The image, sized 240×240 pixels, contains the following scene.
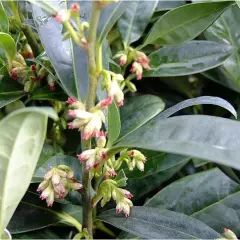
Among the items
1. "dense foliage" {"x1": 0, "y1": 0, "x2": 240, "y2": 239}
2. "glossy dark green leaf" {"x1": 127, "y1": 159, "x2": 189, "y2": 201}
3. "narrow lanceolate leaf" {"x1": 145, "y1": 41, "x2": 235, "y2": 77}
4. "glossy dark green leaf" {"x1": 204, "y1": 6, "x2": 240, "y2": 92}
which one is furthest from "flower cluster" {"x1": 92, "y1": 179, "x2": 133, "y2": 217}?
"glossy dark green leaf" {"x1": 204, "y1": 6, "x2": 240, "y2": 92}

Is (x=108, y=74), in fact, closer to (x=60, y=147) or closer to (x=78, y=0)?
(x=78, y=0)

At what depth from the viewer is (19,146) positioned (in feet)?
1.91

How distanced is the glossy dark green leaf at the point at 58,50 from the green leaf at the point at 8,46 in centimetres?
6

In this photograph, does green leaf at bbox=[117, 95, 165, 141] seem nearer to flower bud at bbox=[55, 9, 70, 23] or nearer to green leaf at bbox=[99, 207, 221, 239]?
green leaf at bbox=[99, 207, 221, 239]

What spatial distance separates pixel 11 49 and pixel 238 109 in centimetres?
56

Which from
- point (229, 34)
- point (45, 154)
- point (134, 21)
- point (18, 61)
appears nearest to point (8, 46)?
point (18, 61)

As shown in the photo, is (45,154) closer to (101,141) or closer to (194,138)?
(101,141)

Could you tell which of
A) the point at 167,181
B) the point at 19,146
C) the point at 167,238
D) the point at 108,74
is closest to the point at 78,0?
the point at 108,74

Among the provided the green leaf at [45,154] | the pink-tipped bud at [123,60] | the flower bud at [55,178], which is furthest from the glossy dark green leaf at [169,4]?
the flower bud at [55,178]

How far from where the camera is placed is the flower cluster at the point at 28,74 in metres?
0.91

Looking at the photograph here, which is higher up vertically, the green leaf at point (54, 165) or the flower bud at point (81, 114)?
the flower bud at point (81, 114)

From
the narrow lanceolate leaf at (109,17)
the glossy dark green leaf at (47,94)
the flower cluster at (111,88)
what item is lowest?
the glossy dark green leaf at (47,94)

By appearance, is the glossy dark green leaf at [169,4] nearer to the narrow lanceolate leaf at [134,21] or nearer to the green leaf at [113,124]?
the narrow lanceolate leaf at [134,21]

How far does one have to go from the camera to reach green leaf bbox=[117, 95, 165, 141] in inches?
37.7
